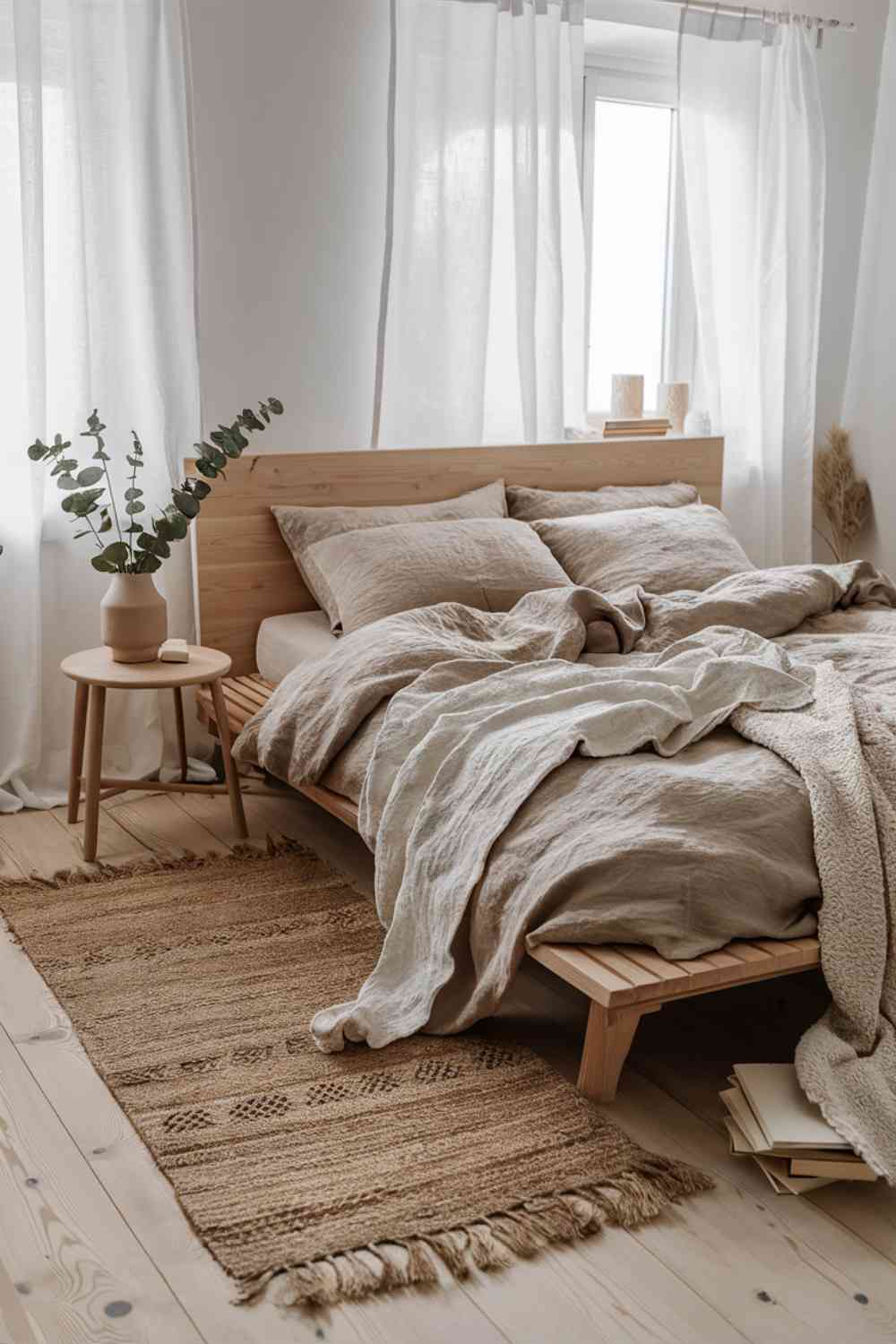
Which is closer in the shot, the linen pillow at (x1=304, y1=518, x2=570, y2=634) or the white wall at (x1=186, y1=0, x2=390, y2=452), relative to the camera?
the linen pillow at (x1=304, y1=518, x2=570, y2=634)

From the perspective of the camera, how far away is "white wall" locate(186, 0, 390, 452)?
3.93 metres

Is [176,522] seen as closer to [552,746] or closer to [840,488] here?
[552,746]

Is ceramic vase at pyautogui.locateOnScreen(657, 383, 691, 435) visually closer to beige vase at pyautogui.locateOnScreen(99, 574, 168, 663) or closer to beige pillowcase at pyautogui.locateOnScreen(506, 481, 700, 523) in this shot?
beige pillowcase at pyautogui.locateOnScreen(506, 481, 700, 523)

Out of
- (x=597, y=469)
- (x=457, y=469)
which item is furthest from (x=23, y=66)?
(x=597, y=469)

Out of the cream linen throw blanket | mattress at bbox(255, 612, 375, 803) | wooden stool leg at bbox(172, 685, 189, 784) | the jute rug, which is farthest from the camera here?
Result: wooden stool leg at bbox(172, 685, 189, 784)

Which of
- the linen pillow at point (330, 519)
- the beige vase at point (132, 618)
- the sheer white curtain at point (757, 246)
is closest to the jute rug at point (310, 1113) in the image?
the beige vase at point (132, 618)

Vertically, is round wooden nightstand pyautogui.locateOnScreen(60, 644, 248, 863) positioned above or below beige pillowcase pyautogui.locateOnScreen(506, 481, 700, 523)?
below

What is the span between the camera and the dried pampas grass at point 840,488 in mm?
5148

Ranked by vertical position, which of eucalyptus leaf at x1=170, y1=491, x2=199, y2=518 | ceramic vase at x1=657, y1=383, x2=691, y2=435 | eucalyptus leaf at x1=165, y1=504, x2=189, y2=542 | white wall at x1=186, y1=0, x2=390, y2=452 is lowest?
eucalyptus leaf at x1=165, y1=504, x2=189, y2=542

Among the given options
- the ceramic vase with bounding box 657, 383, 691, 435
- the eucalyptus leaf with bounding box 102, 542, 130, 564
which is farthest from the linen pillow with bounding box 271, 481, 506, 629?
the ceramic vase with bounding box 657, 383, 691, 435

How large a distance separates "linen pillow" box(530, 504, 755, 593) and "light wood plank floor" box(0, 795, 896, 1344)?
1.53 meters

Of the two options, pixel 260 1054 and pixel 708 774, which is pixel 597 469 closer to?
pixel 708 774

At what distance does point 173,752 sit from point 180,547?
561mm

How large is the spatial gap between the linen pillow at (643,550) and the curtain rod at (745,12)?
166 cm
